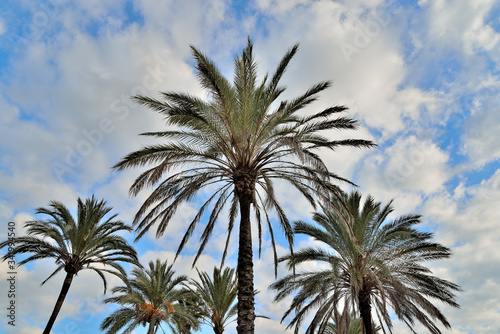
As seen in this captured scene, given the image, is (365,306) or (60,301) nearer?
(365,306)

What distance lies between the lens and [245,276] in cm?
1078

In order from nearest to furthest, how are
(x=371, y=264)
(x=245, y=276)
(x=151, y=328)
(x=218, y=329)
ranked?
(x=245, y=276), (x=371, y=264), (x=151, y=328), (x=218, y=329)

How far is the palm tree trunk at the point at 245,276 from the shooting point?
10180 mm

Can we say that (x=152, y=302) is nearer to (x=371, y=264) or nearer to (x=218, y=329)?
(x=218, y=329)

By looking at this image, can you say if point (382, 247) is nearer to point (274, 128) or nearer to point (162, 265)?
point (274, 128)

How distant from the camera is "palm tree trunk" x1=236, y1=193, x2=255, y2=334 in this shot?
10180 millimetres

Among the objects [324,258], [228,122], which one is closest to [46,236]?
[228,122]

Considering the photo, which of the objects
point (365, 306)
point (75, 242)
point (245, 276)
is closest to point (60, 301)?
point (75, 242)

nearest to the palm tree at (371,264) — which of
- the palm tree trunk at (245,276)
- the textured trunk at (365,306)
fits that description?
the textured trunk at (365,306)

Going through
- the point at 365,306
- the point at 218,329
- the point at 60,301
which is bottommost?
the point at 365,306

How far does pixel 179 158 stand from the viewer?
1205cm

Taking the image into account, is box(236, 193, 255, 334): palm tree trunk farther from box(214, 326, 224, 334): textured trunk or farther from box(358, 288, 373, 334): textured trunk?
box(214, 326, 224, 334): textured trunk

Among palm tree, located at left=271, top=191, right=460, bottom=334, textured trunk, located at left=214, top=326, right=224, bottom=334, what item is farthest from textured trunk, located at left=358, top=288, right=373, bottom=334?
textured trunk, located at left=214, top=326, right=224, bottom=334

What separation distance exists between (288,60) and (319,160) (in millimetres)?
3575
